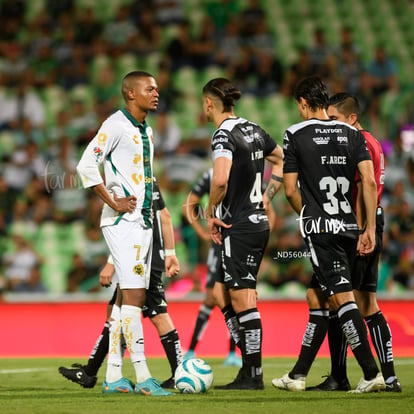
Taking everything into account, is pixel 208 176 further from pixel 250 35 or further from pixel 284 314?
pixel 250 35

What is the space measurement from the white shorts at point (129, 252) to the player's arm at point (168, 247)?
442 mm

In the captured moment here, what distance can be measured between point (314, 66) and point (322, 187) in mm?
10277

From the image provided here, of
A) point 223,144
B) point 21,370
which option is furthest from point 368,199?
point 21,370

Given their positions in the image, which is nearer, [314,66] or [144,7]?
[314,66]

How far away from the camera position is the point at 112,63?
1683cm

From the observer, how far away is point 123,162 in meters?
6.72

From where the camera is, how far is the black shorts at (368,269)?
6973 millimetres

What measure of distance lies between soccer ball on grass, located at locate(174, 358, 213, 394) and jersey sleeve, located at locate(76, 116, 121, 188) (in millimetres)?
1415

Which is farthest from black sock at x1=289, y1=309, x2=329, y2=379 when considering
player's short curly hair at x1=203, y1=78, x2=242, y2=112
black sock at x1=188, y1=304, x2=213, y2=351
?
black sock at x1=188, y1=304, x2=213, y2=351

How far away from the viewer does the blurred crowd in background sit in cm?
1304

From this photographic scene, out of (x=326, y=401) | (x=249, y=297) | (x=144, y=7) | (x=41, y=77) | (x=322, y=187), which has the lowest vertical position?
(x=326, y=401)

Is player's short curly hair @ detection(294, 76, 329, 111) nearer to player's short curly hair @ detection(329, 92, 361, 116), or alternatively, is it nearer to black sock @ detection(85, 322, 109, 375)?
player's short curly hair @ detection(329, 92, 361, 116)

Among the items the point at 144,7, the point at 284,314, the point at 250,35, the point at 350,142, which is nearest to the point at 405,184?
the point at 284,314

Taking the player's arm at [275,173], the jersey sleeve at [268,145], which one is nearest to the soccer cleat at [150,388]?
Result: the player's arm at [275,173]
